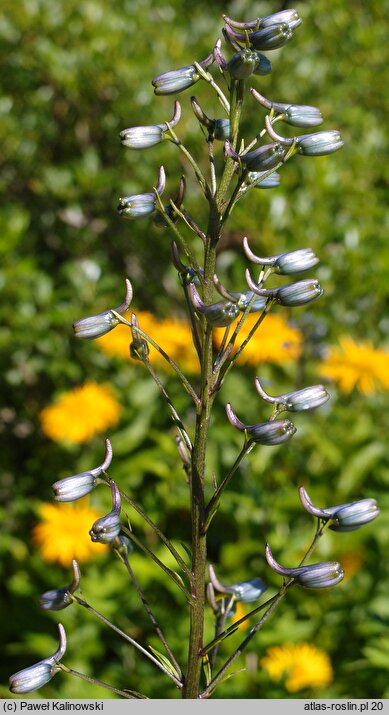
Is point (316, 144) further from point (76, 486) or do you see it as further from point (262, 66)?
point (76, 486)

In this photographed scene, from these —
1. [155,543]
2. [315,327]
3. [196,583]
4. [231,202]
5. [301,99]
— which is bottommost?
[155,543]

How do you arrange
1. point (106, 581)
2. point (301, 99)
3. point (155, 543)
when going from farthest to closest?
point (301, 99) < point (155, 543) < point (106, 581)

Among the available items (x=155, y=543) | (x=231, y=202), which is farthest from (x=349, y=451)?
(x=231, y=202)

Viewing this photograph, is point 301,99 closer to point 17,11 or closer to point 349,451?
point 17,11

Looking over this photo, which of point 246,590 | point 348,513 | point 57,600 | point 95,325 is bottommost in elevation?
point 246,590

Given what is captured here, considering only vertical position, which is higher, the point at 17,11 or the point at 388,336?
the point at 17,11

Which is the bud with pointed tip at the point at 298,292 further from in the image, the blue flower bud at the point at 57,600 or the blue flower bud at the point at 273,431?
the blue flower bud at the point at 57,600

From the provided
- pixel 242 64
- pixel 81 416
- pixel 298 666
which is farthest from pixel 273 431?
pixel 81 416
